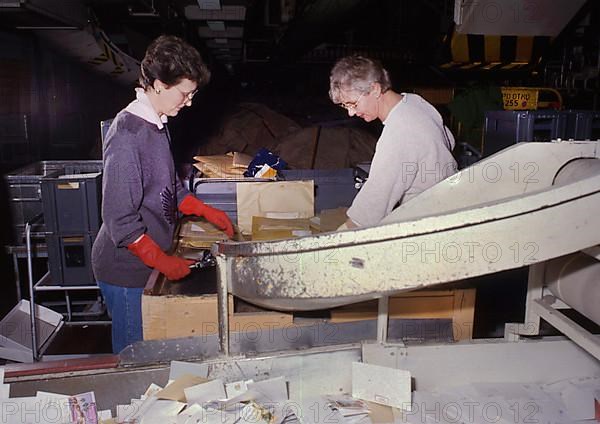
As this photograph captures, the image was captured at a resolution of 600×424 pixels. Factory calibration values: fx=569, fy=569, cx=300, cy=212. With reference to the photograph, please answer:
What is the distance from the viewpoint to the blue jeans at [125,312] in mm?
→ 2184

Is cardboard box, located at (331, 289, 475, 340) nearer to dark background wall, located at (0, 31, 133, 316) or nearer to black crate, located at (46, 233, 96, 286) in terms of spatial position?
black crate, located at (46, 233, 96, 286)

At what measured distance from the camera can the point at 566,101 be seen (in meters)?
6.20

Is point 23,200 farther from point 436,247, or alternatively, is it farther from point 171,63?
point 436,247

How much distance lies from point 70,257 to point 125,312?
149 centimetres

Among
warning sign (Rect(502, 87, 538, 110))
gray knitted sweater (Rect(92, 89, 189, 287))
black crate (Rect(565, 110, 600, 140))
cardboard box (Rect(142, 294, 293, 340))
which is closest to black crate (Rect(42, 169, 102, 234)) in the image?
gray knitted sweater (Rect(92, 89, 189, 287))

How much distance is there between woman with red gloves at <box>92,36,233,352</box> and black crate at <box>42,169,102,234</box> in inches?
52.8

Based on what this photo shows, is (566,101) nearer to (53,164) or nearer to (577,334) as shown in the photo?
(53,164)

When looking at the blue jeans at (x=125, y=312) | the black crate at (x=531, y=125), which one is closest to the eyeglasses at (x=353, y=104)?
the blue jeans at (x=125, y=312)

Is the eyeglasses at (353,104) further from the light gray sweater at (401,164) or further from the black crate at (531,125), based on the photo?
the black crate at (531,125)

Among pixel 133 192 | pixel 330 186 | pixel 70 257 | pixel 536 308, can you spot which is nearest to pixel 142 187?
pixel 133 192

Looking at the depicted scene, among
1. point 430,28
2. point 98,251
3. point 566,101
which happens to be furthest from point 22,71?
point 430,28

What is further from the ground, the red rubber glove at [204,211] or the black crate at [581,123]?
the black crate at [581,123]

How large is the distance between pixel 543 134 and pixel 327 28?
1957 millimetres

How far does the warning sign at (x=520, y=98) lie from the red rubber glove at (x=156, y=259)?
3.60 meters
